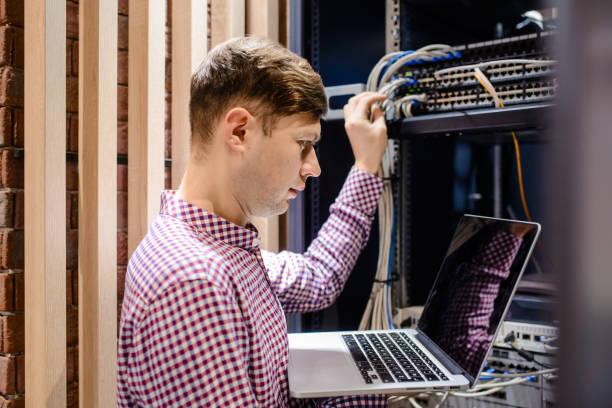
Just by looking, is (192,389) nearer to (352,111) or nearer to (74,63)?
(352,111)

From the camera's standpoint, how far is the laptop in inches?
32.9

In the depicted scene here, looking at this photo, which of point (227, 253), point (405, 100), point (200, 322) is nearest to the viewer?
point (200, 322)

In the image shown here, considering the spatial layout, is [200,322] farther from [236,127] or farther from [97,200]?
[97,200]

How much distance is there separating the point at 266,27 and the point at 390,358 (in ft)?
2.87

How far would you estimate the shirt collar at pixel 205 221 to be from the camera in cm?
87

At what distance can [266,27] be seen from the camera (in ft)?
4.27

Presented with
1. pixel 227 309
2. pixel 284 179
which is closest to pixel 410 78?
pixel 284 179

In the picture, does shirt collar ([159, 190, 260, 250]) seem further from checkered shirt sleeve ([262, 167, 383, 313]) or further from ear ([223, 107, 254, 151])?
checkered shirt sleeve ([262, 167, 383, 313])

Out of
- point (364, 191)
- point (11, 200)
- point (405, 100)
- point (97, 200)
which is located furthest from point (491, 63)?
point (11, 200)

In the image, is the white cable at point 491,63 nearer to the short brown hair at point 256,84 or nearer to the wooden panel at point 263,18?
the short brown hair at point 256,84

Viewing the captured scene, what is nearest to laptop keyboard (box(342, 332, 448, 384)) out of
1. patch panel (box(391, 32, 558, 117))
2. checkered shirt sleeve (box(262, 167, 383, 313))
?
checkered shirt sleeve (box(262, 167, 383, 313))

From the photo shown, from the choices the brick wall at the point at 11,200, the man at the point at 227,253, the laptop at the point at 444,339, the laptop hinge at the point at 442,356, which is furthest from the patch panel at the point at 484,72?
the brick wall at the point at 11,200

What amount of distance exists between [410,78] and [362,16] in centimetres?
28

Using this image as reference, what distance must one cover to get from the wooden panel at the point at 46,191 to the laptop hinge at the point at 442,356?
29.9 inches
